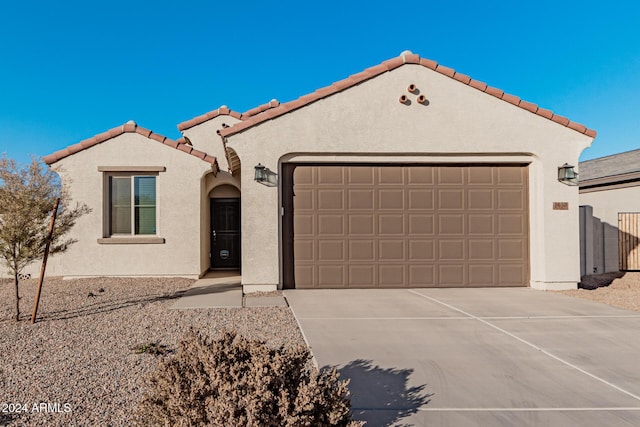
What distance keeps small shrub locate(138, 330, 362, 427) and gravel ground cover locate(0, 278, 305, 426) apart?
0.72m

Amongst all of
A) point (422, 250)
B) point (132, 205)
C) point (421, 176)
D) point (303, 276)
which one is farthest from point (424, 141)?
point (132, 205)

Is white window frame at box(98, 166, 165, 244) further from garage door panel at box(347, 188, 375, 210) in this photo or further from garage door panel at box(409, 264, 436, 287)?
garage door panel at box(409, 264, 436, 287)

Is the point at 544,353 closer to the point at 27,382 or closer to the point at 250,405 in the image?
the point at 250,405

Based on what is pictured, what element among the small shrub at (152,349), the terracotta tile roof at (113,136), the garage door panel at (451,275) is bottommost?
the small shrub at (152,349)

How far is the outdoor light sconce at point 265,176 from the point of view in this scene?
27.8 ft

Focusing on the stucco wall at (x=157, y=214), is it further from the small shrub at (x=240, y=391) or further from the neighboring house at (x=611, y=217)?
the neighboring house at (x=611, y=217)

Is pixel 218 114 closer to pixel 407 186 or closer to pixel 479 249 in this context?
pixel 407 186

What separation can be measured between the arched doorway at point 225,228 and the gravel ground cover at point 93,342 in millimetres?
4305

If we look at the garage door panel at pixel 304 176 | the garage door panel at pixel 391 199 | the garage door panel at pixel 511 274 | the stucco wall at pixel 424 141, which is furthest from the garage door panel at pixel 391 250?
the garage door panel at pixel 511 274

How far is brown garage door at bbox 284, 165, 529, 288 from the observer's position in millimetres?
8992

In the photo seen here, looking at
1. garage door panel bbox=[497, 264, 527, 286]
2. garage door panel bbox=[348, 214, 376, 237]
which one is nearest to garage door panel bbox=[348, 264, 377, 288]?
garage door panel bbox=[348, 214, 376, 237]

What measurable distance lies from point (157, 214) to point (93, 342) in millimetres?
6123

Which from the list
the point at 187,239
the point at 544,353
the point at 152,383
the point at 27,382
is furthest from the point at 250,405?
the point at 187,239

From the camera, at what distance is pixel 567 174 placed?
8.89m
